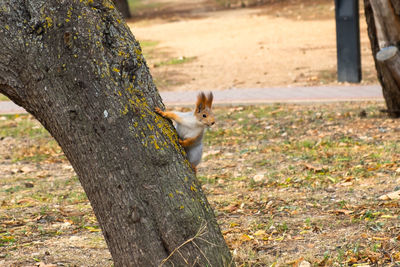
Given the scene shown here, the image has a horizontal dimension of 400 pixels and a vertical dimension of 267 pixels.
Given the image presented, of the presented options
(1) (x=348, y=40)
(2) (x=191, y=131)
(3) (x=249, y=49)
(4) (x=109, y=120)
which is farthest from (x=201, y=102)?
(3) (x=249, y=49)

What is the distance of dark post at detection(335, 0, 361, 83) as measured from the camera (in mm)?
11648

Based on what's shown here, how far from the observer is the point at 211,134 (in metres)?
8.75

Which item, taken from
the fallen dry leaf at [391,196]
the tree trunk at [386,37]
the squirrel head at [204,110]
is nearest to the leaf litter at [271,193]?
the fallen dry leaf at [391,196]

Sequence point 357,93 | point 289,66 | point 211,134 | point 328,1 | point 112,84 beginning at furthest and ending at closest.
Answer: point 328,1 → point 289,66 → point 357,93 → point 211,134 → point 112,84

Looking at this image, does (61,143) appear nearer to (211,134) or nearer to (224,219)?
(224,219)

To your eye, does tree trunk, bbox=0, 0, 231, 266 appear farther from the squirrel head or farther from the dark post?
the dark post

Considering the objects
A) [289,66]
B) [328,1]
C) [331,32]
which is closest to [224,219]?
[289,66]

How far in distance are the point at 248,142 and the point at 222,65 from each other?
6784 mm

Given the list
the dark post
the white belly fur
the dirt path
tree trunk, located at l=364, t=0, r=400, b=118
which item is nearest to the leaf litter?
tree trunk, located at l=364, t=0, r=400, b=118

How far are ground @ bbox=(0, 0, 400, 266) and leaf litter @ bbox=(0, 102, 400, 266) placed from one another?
0.03ft

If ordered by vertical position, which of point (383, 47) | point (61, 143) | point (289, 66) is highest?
point (61, 143)

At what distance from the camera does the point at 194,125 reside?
386 cm

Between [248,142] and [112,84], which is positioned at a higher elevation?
[112,84]

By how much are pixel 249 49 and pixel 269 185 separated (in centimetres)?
1065
